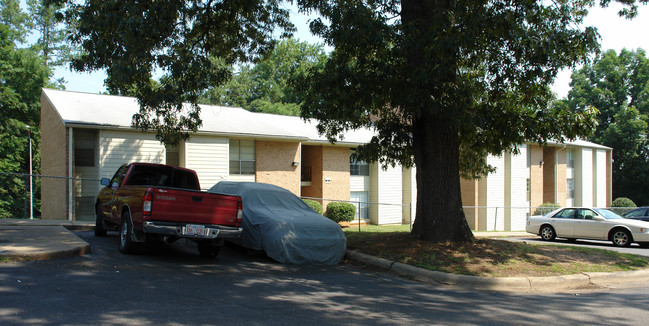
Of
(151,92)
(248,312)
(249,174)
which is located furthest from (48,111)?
(248,312)

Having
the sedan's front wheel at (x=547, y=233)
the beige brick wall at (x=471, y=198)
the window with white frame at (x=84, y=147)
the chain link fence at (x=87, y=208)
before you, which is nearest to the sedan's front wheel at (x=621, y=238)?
the sedan's front wheel at (x=547, y=233)

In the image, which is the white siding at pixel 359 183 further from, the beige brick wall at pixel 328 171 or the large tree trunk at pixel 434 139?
the large tree trunk at pixel 434 139

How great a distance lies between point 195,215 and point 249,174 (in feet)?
50.0

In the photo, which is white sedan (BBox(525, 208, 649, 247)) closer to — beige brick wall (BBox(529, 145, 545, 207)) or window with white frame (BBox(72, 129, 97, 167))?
beige brick wall (BBox(529, 145, 545, 207))

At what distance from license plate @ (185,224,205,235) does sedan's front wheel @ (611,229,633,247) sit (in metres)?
14.7

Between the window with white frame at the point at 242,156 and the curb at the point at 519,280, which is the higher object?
the window with white frame at the point at 242,156

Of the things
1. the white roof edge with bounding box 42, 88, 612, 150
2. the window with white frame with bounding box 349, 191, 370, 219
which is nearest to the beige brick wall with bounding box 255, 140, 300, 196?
the white roof edge with bounding box 42, 88, 612, 150

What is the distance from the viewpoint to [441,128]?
1062 cm

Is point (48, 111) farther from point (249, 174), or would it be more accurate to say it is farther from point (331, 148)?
point (331, 148)

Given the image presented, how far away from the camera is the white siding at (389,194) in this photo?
2889cm

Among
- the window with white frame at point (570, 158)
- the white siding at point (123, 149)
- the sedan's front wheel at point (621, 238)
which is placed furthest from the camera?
the window with white frame at point (570, 158)

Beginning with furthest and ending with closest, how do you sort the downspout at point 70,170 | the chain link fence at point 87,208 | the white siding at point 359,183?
the white siding at point 359,183, the chain link fence at point 87,208, the downspout at point 70,170

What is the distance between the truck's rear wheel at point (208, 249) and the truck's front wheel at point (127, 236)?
4.15 feet

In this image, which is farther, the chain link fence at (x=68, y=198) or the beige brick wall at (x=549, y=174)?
the beige brick wall at (x=549, y=174)
